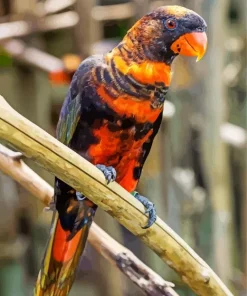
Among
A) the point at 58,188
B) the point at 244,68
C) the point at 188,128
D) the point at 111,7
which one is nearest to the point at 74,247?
the point at 58,188

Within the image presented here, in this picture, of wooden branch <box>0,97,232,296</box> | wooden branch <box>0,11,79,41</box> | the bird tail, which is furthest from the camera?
wooden branch <box>0,11,79,41</box>

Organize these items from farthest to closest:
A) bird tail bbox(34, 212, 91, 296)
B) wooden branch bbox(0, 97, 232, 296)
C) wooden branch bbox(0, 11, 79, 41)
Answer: wooden branch bbox(0, 11, 79, 41) → bird tail bbox(34, 212, 91, 296) → wooden branch bbox(0, 97, 232, 296)

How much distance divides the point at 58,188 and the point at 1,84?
872 mm

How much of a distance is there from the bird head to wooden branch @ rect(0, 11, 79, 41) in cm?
70

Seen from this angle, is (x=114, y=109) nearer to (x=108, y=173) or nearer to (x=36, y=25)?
(x=108, y=173)

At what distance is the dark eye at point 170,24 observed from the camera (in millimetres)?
523

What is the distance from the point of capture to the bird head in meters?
0.52

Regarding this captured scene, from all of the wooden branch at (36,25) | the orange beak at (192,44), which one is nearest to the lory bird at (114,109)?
the orange beak at (192,44)

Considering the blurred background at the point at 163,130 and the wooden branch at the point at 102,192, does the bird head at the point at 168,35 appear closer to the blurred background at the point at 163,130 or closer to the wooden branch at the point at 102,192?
the wooden branch at the point at 102,192

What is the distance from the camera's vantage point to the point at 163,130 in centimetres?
110

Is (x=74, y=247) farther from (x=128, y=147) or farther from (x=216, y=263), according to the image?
(x=216, y=263)

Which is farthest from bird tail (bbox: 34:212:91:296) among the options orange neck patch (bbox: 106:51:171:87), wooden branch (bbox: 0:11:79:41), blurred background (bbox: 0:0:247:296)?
wooden branch (bbox: 0:11:79:41)

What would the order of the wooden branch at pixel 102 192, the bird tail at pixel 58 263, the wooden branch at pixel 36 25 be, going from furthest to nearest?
the wooden branch at pixel 36 25 < the bird tail at pixel 58 263 < the wooden branch at pixel 102 192

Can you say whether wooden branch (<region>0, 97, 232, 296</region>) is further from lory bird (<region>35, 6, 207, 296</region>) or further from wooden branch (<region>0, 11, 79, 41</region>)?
wooden branch (<region>0, 11, 79, 41</region>)
